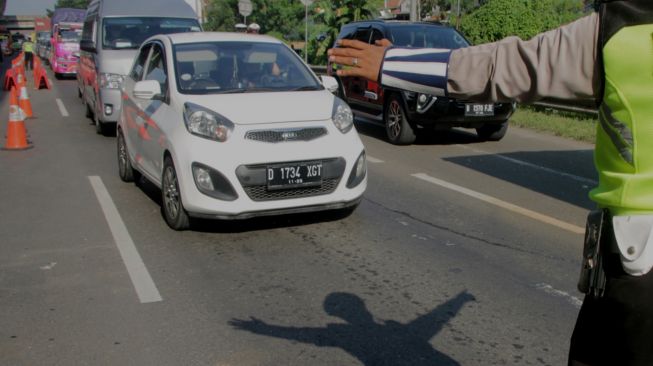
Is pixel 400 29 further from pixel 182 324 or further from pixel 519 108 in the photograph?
pixel 182 324

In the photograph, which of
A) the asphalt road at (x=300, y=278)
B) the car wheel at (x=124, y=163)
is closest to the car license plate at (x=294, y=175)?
the asphalt road at (x=300, y=278)

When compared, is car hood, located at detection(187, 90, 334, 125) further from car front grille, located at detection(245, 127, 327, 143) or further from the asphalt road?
the asphalt road

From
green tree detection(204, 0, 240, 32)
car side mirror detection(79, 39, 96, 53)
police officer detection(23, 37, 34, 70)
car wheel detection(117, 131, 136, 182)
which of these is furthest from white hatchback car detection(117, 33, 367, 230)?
green tree detection(204, 0, 240, 32)

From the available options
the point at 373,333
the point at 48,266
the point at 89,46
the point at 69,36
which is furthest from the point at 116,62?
the point at 69,36

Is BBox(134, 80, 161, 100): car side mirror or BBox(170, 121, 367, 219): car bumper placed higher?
BBox(134, 80, 161, 100): car side mirror

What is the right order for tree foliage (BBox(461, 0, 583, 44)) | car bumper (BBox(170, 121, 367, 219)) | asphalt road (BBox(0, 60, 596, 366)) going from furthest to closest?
1. tree foliage (BBox(461, 0, 583, 44))
2. car bumper (BBox(170, 121, 367, 219))
3. asphalt road (BBox(0, 60, 596, 366))

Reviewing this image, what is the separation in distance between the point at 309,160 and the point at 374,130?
768 cm

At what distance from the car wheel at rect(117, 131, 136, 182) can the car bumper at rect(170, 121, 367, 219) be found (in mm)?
2298

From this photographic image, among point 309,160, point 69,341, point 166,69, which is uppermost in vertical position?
point 166,69

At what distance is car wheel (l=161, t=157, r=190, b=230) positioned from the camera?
6.28 metres

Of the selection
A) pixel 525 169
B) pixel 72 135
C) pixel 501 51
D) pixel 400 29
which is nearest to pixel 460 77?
pixel 501 51

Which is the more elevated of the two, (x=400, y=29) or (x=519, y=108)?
(x=400, y=29)

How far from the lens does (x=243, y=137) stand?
19.8 feet

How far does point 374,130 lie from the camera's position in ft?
44.9
